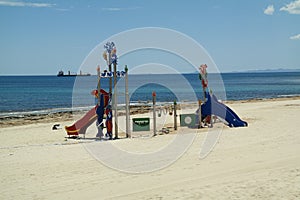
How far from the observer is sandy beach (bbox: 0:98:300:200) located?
696cm

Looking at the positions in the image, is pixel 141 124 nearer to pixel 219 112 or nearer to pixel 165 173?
pixel 219 112

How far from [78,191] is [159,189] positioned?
1399 millimetres

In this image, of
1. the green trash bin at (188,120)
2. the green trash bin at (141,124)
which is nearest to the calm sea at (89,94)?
the green trash bin at (141,124)

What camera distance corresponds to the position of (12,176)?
8.48 meters

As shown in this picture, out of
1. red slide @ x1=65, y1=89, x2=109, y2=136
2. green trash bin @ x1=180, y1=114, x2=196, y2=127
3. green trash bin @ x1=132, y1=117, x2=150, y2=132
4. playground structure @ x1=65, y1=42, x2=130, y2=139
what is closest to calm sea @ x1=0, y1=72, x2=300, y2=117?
playground structure @ x1=65, y1=42, x2=130, y2=139

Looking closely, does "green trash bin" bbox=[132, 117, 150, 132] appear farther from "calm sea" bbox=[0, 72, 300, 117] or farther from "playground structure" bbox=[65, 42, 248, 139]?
"calm sea" bbox=[0, 72, 300, 117]

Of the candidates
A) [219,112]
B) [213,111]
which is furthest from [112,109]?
[219,112]

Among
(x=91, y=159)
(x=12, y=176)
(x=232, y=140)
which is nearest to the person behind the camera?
(x=12, y=176)

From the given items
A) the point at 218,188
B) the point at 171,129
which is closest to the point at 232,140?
the point at 171,129

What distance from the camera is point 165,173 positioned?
8.35 metres

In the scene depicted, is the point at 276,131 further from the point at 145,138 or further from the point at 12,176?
the point at 12,176

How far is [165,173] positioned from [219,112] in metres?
8.22

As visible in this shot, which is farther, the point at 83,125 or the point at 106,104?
the point at 83,125

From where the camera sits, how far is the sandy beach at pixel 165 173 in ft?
22.9
